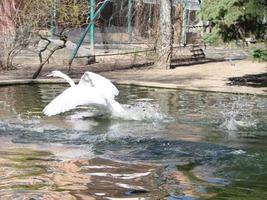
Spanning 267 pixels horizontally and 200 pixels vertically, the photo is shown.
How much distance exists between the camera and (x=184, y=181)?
746 cm

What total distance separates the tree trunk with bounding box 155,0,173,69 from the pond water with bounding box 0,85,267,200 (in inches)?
360

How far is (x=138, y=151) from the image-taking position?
9.20 m

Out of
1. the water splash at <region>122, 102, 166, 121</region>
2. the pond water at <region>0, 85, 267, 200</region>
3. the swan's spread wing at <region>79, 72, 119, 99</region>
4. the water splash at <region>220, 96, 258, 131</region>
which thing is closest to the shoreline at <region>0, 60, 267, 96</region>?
the water splash at <region>220, 96, 258, 131</region>

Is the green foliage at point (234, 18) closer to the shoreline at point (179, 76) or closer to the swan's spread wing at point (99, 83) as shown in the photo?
the shoreline at point (179, 76)

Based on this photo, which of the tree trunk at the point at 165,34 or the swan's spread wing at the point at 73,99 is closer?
the swan's spread wing at the point at 73,99

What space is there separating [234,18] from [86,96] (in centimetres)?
602

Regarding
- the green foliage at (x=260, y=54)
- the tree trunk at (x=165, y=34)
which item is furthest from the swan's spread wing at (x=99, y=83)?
the tree trunk at (x=165, y=34)

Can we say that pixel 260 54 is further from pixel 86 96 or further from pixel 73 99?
pixel 73 99

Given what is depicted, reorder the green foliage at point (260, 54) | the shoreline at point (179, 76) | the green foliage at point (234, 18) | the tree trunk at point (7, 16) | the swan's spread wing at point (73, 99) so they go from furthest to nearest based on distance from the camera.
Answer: the tree trunk at point (7, 16), the shoreline at point (179, 76), the green foliage at point (260, 54), the green foliage at point (234, 18), the swan's spread wing at point (73, 99)

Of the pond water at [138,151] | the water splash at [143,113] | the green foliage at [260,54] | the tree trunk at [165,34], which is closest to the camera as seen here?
the pond water at [138,151]

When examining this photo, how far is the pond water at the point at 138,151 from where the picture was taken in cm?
708

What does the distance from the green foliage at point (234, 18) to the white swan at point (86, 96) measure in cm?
501

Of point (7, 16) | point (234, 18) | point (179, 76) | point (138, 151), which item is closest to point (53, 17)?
point (7, 16)

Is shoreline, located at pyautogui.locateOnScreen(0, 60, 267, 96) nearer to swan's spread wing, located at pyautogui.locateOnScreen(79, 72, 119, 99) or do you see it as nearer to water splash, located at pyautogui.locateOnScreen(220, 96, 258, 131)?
water splash, located at pyautogui.locateOnScreen(220, 96, 258, 131)
